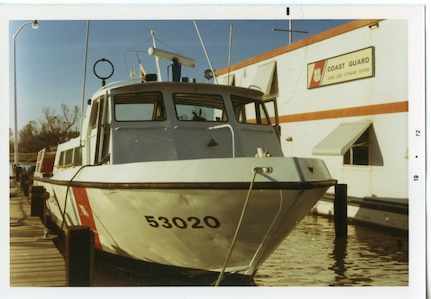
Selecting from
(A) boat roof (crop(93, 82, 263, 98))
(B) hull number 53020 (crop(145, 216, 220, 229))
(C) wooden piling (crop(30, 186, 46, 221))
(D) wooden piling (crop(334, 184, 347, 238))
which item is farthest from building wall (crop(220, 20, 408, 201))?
(C) wooden piling (crop(30, 186, 46, 221))

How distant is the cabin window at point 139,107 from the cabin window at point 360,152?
370 cm

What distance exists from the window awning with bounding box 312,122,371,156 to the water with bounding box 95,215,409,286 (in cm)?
129

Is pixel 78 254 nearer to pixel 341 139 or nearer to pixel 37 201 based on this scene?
pixel 37 201

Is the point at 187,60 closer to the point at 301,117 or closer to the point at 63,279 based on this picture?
the point at 63,279

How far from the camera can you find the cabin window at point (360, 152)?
768 centimetres

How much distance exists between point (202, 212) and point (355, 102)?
430 centimetres

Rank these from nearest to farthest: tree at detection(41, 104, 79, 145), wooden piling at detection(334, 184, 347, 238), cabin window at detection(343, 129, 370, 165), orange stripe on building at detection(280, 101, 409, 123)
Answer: tree at detection(41, 104, 79, 145), orange stripe on building at detection(280, 101, 409, 123), wooden piling at detection(334, 184, 347, 238), cabin window at detection(343, 129, 370, 165)

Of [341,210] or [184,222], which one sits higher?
[184,222]

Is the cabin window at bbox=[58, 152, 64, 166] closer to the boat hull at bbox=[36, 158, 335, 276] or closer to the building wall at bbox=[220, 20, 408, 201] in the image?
the boat hull at bbox=[36, 158, 335, 276]

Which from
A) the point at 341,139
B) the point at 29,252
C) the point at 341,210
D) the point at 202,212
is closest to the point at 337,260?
the point at 341,210

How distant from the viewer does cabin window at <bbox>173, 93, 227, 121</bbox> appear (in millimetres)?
5445

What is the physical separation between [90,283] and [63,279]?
0.57 m

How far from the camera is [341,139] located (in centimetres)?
786
